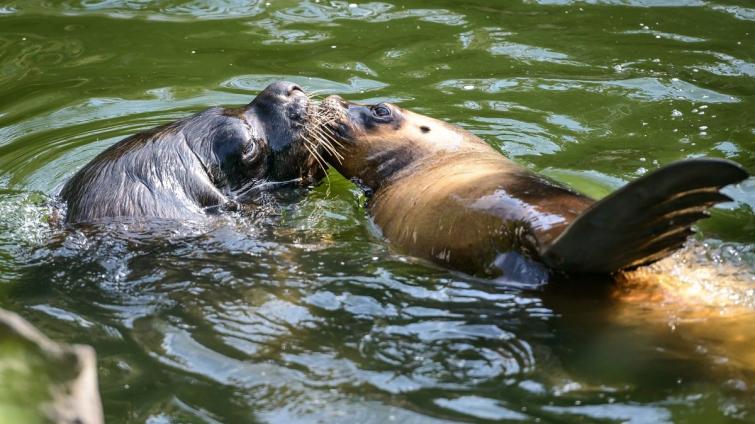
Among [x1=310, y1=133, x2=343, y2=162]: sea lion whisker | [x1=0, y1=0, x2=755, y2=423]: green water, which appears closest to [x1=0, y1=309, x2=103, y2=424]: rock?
[x1=0, y1=0, x2=755, y2=423]: green water

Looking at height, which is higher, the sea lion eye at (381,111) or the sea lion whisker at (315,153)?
the sea lion eye at (381,111)

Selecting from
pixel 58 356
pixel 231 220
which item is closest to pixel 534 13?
pixel 231 220

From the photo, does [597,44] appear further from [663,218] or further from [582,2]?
[663,218]

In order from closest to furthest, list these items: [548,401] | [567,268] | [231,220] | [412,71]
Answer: [548,401] < [567,268] < [231,220] < [412,71]

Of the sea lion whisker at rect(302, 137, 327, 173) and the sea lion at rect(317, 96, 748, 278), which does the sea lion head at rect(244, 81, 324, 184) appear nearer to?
the sea lion whisker at rect(302, 137, 327, 173)

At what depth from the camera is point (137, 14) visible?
32.3 feet

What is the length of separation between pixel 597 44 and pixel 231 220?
13.6 feet

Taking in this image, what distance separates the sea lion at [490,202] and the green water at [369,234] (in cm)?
16

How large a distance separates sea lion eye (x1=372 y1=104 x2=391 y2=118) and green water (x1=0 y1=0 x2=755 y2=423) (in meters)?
0.53

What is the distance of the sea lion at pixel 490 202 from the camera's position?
3.78 meters

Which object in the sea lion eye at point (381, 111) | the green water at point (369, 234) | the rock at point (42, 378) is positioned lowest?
the green water at point (369, 234)

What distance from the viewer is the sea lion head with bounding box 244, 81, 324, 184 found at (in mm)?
6164

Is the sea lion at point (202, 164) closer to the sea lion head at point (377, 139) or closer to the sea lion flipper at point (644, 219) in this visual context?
the sea lion head at point (377, 139)

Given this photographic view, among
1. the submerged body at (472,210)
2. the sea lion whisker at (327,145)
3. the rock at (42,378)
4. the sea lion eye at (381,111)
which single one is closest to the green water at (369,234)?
the submerged body at (472,210)
